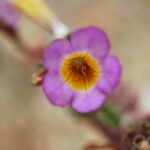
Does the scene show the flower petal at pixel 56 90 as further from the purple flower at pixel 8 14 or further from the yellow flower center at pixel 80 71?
the purple flower at pixel 8 14

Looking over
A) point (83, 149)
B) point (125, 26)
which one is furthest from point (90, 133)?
point (125, 26)

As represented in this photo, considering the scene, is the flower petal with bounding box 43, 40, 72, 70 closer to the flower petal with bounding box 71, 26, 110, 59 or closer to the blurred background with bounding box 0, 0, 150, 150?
the flower petal with bounding box 71, 26, 110, 59

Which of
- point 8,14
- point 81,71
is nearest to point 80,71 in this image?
point 81,71

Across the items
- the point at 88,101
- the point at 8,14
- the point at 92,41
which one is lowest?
the point at 88,101

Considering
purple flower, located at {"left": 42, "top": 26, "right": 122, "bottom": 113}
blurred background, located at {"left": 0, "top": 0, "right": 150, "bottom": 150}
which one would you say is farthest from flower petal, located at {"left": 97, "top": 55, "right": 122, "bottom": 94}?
blurred background, located at {"left": 0, "top": 0, "right": 150, "bottom": 150}

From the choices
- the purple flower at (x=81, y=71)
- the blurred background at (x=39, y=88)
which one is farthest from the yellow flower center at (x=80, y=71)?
the blurred background at (x=39, y=88)

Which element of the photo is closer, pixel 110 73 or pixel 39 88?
pixel 110 73

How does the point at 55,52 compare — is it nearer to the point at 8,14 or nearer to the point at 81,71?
the point at 81,71
